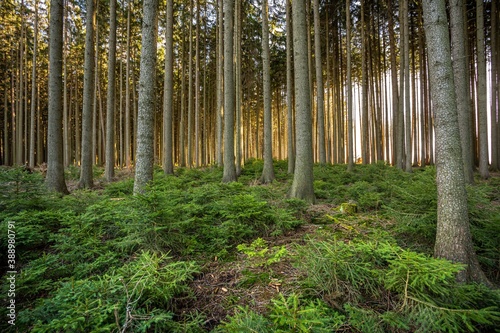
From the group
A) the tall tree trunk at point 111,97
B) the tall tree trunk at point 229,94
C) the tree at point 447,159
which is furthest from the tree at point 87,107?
the tree at point 447,159

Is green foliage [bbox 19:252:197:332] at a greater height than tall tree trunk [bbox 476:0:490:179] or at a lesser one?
lesser

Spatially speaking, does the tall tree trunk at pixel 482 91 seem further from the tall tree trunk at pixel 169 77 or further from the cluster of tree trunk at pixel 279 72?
the tall tree trunk at pixel 169 77

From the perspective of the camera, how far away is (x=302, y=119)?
6.38 metres

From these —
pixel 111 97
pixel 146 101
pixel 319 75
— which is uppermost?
pixel 319 75

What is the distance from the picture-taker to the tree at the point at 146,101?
204 inches

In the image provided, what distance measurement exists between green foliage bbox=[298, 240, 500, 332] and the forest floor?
1cm

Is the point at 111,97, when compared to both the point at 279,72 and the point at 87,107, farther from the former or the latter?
the point at 279,72

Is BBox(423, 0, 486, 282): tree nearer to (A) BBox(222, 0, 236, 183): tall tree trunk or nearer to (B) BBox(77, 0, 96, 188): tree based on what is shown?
(A) BBox(222, 0, 236, 183): tall tree trunk

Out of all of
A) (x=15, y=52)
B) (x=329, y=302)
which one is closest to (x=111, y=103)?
(x=329, y=302)

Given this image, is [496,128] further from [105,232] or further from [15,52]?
[15,52]

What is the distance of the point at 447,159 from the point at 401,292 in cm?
168

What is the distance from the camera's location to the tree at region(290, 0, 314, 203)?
6.33 meters

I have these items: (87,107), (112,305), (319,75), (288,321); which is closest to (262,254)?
(288,321)

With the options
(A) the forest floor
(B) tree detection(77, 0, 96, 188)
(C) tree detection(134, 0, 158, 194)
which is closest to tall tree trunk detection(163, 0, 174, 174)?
(B) tree detection(77, 0, 96, 188)
